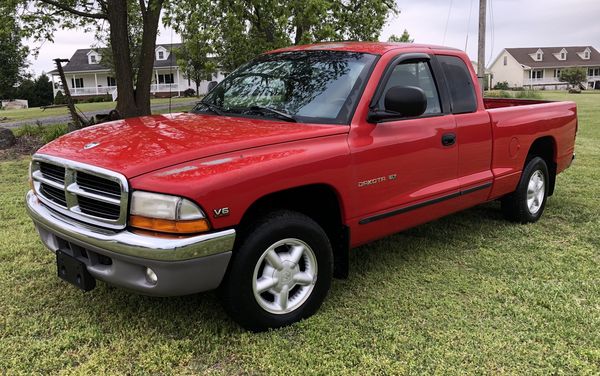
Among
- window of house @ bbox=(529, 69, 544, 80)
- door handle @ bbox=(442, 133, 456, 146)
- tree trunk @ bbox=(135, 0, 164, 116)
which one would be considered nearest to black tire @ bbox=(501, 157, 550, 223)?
door handle @ bbox=(442, 133, 456, 146)

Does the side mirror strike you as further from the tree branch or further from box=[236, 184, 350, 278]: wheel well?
the tree branch

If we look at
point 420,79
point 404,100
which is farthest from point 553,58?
point 404,100

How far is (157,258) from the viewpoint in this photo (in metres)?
2.59

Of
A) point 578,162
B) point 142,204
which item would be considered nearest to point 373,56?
point 142,204

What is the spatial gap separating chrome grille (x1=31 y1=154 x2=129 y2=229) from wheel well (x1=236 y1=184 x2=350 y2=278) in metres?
0.79

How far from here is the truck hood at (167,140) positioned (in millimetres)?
2754

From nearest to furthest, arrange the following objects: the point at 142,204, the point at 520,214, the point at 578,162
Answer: the point at 142,204 → the point at 520,214 → the point at 578,162

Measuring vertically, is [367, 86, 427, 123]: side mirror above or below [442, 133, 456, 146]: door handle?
above

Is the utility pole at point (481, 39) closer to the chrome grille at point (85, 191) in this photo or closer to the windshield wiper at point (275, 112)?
the windshield wiper at point (275, 112)

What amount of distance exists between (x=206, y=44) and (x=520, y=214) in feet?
25.1

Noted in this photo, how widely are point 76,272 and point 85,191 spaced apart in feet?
1.53

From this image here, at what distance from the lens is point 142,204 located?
8.59 feet

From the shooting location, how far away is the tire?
2.87 metres

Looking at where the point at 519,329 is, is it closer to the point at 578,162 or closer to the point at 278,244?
the point at 278,244
